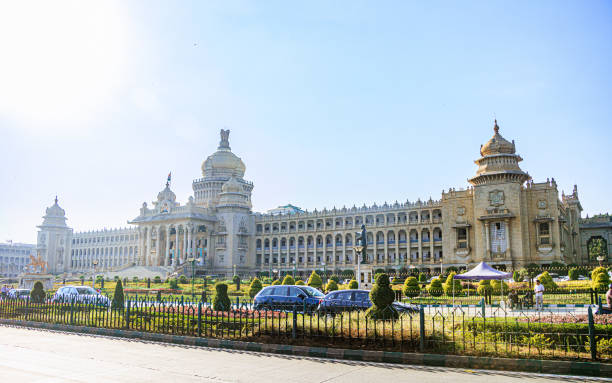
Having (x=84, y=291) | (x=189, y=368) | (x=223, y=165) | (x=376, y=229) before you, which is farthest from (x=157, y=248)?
(x=189, y=368)

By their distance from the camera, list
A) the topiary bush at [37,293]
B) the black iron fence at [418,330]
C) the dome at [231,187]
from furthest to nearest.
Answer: the dome at [231,187] < the topiary bush at [37,293] < the black iron fence at [418,330]

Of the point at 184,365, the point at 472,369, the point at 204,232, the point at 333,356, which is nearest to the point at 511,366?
the point at 472,369

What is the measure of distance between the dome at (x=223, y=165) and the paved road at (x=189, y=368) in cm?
7653

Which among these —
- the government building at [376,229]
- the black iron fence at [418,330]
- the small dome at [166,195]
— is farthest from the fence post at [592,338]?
the small dome at [166,195]

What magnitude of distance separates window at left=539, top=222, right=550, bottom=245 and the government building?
0.34 feet

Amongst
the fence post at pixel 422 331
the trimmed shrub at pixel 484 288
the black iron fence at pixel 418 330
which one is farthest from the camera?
the trimmed shrub at pixel 484 288

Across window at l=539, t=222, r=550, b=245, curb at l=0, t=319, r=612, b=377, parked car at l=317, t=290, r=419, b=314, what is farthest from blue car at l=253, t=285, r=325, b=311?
window at l=539, t=222, r=550, b=245

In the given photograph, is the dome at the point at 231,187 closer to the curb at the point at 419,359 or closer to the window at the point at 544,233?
the window at the point at 544,233

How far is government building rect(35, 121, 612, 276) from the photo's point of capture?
57.4 metres

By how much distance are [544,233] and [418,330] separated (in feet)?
162

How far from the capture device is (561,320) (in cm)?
1427

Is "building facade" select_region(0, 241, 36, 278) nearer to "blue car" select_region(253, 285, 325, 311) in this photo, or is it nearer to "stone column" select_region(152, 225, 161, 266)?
"stone column" select_region(152, 225, 161, 266)

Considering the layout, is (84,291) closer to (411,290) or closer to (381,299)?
(411,290)

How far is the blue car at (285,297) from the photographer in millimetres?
21891
